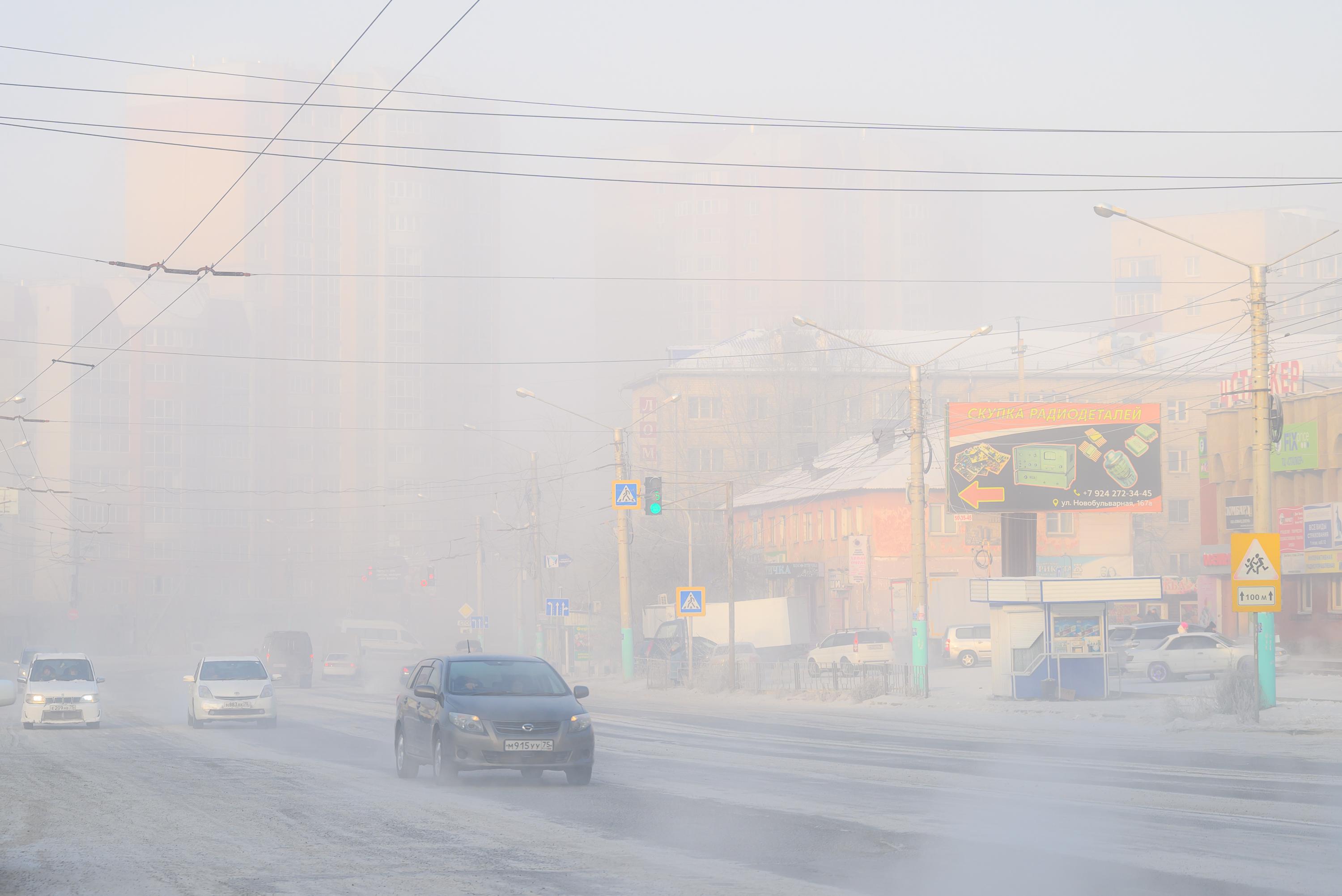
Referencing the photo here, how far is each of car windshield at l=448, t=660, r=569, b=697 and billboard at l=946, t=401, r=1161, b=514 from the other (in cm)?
2575

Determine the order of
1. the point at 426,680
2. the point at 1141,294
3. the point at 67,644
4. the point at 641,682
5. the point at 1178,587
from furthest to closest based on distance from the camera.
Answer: the point at 1141,294, the point at 67,644, the point at 1178,587, the point at 641,682, the point at 426,680

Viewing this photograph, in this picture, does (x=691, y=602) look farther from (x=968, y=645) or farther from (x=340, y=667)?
(x=340, y=667)

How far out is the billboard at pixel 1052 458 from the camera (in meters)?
41.6

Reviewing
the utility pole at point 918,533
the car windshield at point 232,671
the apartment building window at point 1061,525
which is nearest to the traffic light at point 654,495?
the utility pole at point 918,533

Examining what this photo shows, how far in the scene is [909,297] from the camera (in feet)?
621

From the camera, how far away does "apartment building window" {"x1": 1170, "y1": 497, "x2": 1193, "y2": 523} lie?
300 feet

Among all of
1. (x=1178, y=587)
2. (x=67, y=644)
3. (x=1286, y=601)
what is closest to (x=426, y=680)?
(x=1286, y=601)

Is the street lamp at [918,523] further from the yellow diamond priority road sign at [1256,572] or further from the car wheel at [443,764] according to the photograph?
the car wheel at [443,764]

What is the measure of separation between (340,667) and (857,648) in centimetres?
2468

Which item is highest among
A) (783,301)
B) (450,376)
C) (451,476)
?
(783,301)

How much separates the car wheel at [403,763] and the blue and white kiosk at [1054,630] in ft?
61.9

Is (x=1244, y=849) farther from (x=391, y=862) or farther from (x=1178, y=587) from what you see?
(x=1178, y=587)

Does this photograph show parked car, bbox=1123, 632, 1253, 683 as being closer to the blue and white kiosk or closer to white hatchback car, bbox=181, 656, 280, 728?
the blue and white kiosk

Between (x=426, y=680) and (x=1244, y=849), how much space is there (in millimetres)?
10198
